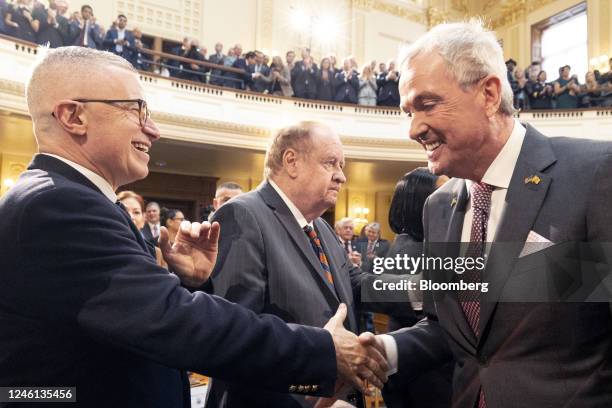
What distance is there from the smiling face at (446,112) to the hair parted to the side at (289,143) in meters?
0.76

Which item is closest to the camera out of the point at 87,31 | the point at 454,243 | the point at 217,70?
the point at 454,243

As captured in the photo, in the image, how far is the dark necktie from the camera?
6.72ft

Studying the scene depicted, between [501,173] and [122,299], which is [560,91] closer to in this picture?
[501,173]

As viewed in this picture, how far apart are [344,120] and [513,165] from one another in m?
10.2

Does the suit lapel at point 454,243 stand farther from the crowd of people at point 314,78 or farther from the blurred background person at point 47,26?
the crowd of people at point 314,78

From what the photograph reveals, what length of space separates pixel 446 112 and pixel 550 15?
55.1ft

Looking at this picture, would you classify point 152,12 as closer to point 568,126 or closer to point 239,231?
point 568,126

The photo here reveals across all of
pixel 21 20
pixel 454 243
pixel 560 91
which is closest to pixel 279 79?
pixel 21 20

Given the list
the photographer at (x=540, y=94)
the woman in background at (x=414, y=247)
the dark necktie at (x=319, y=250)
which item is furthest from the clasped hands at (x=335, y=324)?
the photographer at (x=540, y=94)

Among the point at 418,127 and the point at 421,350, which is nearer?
the point at 418,127

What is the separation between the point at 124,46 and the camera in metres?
9.12

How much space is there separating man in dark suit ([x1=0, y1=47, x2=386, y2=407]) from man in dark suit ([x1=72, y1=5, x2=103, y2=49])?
803cm

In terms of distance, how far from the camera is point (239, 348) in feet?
4.24

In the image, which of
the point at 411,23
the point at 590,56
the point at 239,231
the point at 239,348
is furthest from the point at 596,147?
the point at 411,23
